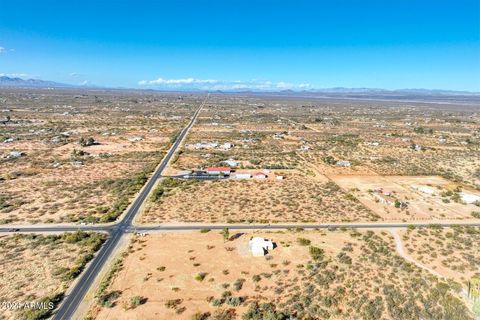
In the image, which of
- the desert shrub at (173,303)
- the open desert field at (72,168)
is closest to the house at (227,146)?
the open desert field at (72,168)

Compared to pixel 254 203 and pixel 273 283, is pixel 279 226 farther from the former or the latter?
pixel 273 283

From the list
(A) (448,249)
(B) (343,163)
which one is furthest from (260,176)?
(A) (448,249)

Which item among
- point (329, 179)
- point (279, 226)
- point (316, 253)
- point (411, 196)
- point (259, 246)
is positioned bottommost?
point (329, 179)

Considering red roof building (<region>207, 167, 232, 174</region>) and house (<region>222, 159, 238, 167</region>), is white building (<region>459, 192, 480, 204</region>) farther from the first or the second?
house (<region>222, 159, 238, 167</region>)

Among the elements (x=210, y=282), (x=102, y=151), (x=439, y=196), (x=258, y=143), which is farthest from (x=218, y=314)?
(x=258, y=143)

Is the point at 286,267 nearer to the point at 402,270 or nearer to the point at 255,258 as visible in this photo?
the point at 255,258
